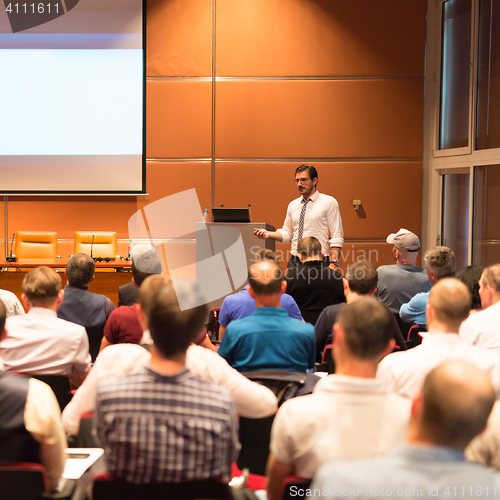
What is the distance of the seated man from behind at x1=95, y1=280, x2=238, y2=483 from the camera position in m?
1.18

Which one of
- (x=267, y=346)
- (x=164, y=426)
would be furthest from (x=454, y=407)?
(x=267, y=346)

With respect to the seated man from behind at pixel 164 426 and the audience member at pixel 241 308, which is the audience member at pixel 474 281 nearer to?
the audience member at pixel 241 308

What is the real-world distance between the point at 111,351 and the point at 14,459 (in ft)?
1.27

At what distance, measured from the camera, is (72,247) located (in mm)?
6578

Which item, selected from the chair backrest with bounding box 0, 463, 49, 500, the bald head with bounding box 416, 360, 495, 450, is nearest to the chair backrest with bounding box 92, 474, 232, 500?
the chair backrest with bounding box 0, 463, 49, 500

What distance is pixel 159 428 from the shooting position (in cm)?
118

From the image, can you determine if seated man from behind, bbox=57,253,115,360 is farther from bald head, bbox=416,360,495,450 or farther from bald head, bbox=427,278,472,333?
bald head, bbox=416,360,495,450

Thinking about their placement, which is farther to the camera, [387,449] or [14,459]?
[14,459]

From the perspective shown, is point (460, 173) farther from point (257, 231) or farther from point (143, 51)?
point (143, 51)

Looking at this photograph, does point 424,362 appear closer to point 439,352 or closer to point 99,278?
point 439,352

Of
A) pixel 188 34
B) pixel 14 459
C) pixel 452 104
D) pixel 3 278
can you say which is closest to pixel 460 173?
pixel 452 104

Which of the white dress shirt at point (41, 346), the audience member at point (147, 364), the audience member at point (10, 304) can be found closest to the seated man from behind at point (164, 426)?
the audience member at point (147, 364)

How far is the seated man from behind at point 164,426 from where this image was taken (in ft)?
3.88

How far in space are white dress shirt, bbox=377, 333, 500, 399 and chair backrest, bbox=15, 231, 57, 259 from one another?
525 cm
